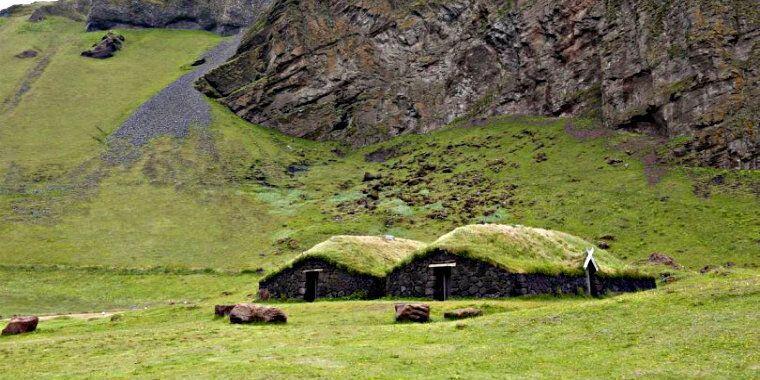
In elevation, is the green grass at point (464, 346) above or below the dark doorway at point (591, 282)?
below

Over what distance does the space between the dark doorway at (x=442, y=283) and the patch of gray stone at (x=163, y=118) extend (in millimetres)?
81020

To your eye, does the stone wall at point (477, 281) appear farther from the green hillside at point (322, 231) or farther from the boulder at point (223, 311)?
the boulder at point (223, 311)

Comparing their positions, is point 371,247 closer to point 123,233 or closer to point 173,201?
point 123,233

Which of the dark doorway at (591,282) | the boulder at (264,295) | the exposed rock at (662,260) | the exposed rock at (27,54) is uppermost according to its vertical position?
the exposed rock at (27,54)

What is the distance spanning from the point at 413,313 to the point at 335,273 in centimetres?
1614

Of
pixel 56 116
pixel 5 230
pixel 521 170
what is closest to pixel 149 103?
pixel 56 116

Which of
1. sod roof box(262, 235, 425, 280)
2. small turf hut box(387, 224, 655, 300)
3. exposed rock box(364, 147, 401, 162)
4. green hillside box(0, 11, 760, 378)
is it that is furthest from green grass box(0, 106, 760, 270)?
sod roof box(262, 235, 425, 280)

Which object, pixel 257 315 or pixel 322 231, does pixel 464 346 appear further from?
pixel 322 231

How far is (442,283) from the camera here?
38719mm

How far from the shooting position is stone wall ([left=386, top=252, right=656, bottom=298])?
1427 inches

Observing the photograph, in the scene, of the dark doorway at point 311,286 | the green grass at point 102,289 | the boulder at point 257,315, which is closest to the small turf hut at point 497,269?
the dark doorway at point 311,286

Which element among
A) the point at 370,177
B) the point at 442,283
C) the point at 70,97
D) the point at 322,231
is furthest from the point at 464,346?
the point at 70,97

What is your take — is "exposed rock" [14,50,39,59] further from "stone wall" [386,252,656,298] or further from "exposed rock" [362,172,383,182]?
"stone wall" [386,252,656,298]

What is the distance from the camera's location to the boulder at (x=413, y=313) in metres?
28.2
